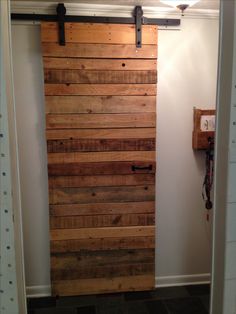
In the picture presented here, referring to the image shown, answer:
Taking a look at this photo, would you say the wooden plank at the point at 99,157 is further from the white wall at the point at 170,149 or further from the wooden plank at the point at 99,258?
the wooden plank at the point at 99,258

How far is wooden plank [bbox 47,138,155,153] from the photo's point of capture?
246 cm

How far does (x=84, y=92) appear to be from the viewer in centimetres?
241

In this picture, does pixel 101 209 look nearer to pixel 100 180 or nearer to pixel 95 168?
pixel 100 180

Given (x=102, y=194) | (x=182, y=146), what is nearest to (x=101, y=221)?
(x=102, y=194)

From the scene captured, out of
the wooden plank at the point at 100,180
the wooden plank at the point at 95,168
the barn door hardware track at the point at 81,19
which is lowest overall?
the wooden plank at the point at 100,180

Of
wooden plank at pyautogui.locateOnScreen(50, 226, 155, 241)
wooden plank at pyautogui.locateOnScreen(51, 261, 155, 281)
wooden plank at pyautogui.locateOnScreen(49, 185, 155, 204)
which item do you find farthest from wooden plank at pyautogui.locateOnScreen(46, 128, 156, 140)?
wooden plank at pyautogui.locateOnScreen(51, 261, 155, 281)

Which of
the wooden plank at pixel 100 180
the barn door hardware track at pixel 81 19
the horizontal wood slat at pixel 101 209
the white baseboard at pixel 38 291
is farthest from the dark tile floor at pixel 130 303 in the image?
the barn door hardware track at pixel 81 19

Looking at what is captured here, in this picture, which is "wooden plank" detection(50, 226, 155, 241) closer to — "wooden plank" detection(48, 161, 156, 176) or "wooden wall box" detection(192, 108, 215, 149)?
"wooden plank" detection(48, 161, 156, 176)

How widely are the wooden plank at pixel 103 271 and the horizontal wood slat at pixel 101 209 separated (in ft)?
1.52

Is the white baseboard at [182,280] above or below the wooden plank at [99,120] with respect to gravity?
below

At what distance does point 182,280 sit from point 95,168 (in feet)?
4.26

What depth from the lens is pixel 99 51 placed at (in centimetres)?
238

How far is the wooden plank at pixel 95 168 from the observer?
2484 mm

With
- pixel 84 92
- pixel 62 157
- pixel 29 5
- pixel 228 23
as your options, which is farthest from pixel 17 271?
pixel 29 5
